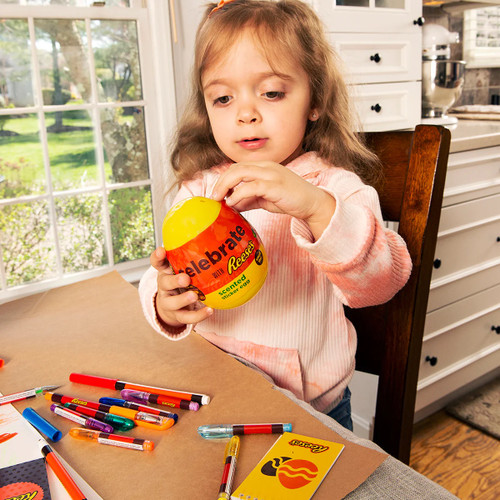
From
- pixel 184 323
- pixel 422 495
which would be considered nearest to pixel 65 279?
pixel 184 323

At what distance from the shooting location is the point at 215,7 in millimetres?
923

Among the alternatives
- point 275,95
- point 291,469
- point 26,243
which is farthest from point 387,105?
point 291,469

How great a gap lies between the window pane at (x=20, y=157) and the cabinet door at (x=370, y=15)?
93 centimetres

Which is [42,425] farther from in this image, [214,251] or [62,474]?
[214,251]

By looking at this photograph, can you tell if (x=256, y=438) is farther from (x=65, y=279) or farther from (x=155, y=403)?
(x=65, y=279)

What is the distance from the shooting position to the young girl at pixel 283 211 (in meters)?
0.72

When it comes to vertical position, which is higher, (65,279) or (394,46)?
(394,46)

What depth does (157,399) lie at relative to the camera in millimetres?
604

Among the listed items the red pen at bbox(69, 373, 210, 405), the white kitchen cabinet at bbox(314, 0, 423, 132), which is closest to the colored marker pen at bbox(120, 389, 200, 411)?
the red pen at bbox(69, 373, 210, 405)

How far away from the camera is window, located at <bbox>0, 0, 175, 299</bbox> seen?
1511 mm

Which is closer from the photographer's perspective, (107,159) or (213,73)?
(213,73)

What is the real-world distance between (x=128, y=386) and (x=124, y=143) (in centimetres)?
122

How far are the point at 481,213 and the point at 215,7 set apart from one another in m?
1.31

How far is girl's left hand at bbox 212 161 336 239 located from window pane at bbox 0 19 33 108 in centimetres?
111
